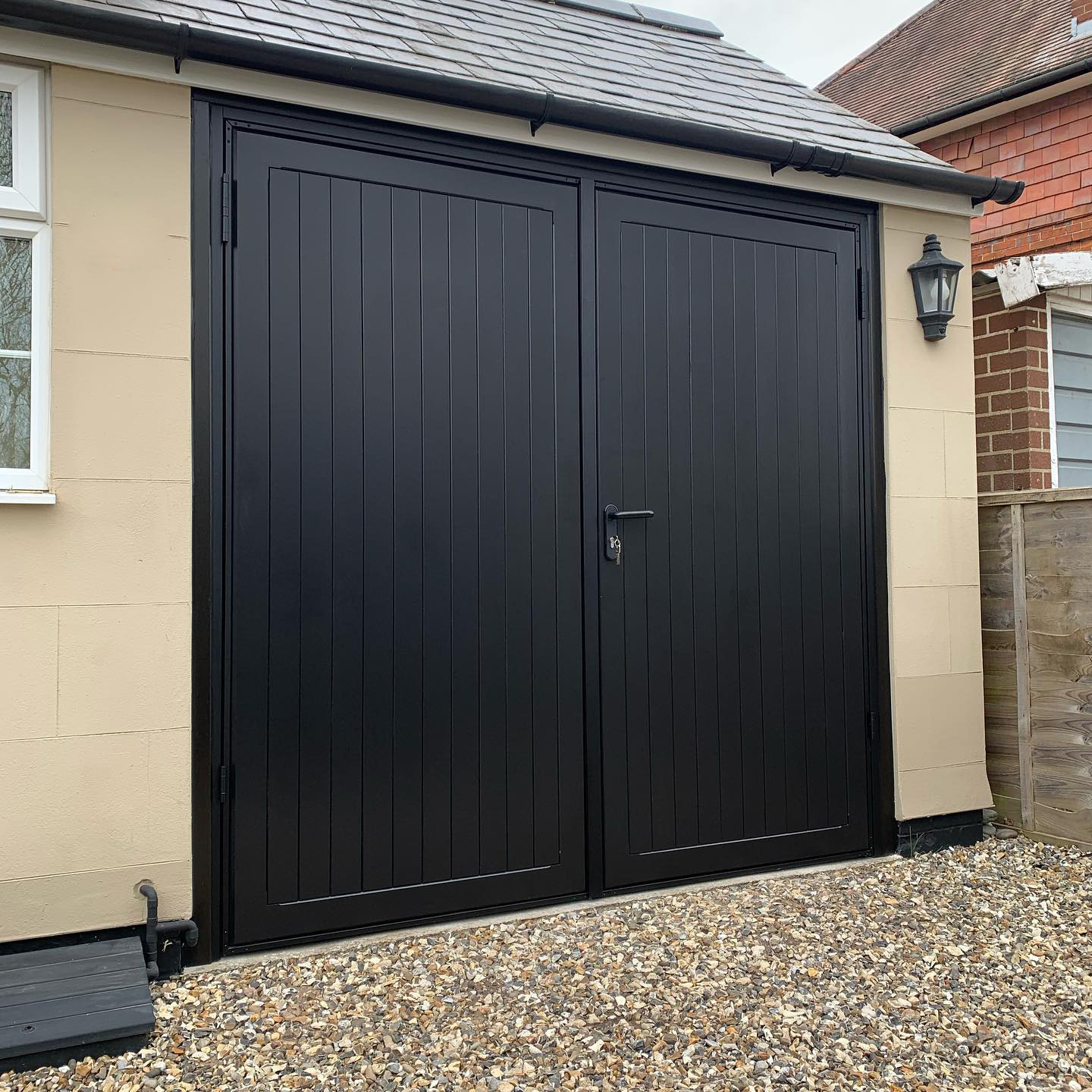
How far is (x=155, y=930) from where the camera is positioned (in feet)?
9.38

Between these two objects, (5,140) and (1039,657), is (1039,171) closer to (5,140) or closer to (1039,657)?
(1039,657)

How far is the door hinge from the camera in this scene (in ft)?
10.1

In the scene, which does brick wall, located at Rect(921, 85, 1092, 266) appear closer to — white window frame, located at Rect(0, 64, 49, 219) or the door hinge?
the door hinge

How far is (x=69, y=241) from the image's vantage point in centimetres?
288

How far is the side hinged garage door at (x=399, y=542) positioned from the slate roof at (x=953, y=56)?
5854 mm

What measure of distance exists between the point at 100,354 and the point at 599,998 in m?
2.39

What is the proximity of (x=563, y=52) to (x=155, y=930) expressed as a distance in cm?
365

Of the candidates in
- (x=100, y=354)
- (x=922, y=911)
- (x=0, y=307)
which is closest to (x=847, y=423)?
(x=922, y=911)

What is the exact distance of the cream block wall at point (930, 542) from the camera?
4156 millimetres

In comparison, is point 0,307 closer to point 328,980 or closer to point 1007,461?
point 328,980

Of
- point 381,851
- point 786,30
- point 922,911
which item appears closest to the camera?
point 381,851

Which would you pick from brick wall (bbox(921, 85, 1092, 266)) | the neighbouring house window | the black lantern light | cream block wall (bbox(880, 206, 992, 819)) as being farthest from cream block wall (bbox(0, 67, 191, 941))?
brick wall (bbox(921, 85, 1092, 266))

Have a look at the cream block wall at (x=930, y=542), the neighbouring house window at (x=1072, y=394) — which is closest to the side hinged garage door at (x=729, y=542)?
the cream block wall at (x=930, y=542)

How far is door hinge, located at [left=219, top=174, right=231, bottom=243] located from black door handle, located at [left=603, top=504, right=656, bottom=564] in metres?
1.59
